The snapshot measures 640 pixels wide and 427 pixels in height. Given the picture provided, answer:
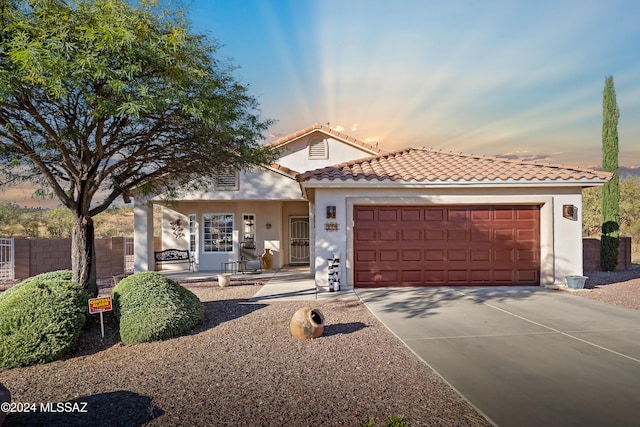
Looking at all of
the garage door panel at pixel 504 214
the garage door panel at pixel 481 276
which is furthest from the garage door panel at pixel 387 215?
the garage door panel at pixel 504 214

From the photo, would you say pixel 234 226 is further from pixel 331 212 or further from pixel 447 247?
pixel 447 247

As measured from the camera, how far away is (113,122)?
7477 mm

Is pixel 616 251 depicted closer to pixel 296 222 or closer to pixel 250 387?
pixel 296 222

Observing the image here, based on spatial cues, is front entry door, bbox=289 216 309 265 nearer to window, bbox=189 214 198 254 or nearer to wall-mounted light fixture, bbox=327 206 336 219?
window, bbox=189 214 198 254

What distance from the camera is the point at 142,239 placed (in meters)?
14.7

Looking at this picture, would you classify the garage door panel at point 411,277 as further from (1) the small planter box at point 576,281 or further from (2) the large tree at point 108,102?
(2) the large tree at point 108,102

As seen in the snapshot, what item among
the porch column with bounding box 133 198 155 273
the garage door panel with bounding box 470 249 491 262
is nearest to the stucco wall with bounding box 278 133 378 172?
the porch column with bounding box 133 198 155 273

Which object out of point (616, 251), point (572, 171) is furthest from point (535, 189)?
point (616, 251)

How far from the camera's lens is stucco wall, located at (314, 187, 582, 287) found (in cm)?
1066

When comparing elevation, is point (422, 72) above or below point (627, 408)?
above

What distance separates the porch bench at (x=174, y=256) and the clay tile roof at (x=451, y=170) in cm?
821

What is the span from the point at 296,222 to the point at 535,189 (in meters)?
11.1

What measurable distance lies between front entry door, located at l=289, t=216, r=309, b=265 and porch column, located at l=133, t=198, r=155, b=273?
258 inches

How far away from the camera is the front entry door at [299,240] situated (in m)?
18.9
